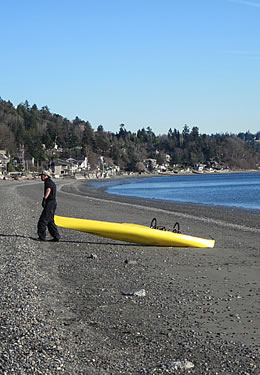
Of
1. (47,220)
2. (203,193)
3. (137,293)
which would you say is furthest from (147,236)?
(203,193)

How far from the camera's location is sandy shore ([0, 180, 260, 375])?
5871 millimetres

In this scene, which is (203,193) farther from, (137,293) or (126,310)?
(126,310)

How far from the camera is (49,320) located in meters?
7.18

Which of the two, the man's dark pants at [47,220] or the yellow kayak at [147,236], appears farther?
the man's dark pants at [47,220]

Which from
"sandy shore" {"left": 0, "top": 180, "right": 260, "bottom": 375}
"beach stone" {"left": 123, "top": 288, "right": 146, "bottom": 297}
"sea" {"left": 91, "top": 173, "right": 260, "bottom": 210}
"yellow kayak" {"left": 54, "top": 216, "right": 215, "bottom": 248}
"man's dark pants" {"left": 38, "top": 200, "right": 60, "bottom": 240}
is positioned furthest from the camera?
"sea" {"left": 91, "top": 173, "right": 260, "bottom": 210}

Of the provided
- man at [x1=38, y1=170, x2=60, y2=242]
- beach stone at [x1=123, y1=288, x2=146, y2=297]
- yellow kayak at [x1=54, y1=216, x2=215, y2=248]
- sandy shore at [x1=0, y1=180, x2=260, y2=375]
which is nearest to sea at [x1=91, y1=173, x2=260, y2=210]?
yellow kayak at [x1=54, y1=216, x2=215, y2=248]

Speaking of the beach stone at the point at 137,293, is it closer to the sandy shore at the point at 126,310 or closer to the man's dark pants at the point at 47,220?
the sandy shore at the point at 126,310

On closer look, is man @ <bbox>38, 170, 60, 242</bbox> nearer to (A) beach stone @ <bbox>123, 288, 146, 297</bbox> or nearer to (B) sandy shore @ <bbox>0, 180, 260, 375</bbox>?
(B) sandy shore @ <bbox>0, 180, 260, 375</bbox>

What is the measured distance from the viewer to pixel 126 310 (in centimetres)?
806

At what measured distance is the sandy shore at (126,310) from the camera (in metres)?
5.87

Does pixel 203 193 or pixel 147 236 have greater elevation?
pixel 147 236

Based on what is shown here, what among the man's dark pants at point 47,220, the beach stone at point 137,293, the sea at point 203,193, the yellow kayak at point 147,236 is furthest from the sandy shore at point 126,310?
the sea at point 203,193

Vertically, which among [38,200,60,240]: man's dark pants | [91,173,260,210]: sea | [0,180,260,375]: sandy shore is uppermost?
[38,200,60,240]: man's dark pants

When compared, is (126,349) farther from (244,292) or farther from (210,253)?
(210,253)
